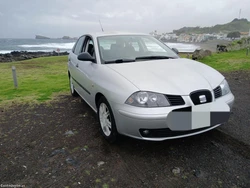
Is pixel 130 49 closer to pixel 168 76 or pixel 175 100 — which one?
pixel 168 76

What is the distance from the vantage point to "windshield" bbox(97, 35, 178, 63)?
3.56 meters

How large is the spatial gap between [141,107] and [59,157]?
1.34m

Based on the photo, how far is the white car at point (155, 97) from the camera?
2479 mm

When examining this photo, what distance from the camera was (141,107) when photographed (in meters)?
2.50

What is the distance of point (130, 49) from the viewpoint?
382 centimetres

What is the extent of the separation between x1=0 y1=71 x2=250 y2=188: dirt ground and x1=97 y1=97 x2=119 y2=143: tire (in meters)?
0.14

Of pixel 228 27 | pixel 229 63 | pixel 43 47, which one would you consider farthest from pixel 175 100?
pixel 228 27

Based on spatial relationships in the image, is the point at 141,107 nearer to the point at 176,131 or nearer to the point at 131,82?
the point at 131,82

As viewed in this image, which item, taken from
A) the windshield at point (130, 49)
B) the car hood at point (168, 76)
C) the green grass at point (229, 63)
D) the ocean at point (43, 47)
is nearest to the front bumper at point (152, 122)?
the car hood at point (168, 76)

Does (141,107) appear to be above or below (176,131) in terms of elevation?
above

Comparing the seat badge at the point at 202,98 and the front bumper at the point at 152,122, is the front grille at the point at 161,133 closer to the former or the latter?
the front bumper at the point at 152,122

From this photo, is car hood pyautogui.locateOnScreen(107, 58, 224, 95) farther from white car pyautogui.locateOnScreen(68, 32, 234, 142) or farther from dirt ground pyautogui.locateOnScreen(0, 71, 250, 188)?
dirt ground pyautogui.locateOnScreen(0, 71, 250, 188)

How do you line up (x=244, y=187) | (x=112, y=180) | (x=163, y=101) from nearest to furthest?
1. (x=244, y=187)
2. (x=112, y=180)
3. (x=163, y=101)

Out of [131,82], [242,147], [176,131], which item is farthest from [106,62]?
[242,147]
